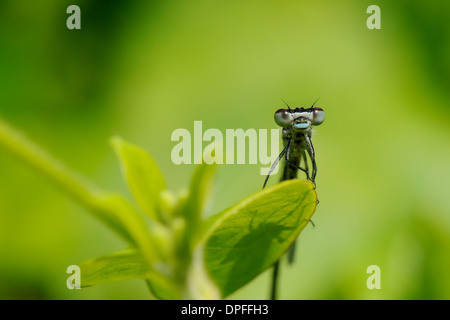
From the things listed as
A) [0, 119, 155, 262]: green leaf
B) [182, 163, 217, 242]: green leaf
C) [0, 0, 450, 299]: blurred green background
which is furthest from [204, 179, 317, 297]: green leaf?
[0, 0, 450, 299]: blurred green background

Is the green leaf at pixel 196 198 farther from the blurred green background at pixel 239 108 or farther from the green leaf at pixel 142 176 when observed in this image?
the blurred green background at pixel 239 108

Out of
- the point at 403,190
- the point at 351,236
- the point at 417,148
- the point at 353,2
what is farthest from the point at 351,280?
the point at 353,2

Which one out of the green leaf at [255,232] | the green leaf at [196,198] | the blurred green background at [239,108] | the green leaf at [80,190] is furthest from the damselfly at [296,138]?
the green leaf at [80,190]

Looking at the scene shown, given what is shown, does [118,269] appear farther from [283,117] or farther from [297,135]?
[297,135]
